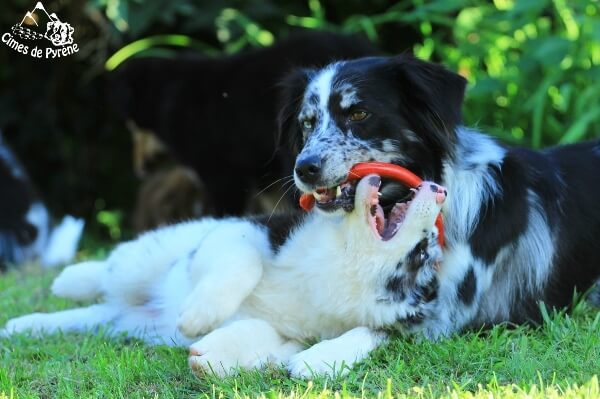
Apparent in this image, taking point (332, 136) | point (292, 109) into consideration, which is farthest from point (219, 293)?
point (292, 109)

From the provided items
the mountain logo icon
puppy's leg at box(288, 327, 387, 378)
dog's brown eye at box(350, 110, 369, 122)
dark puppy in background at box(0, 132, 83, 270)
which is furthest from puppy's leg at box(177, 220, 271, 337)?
the mountain logo icon

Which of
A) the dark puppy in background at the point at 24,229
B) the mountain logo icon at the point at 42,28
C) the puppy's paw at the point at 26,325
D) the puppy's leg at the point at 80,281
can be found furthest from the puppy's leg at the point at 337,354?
the mountain logo icon at the point at 42,28

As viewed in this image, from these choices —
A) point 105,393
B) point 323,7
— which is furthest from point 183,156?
point 105,393

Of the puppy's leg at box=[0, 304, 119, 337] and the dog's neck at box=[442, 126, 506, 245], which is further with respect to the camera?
the puppy's leg at box=[0, 304, 119, 337]

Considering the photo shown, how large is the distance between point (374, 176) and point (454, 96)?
1.70 feet

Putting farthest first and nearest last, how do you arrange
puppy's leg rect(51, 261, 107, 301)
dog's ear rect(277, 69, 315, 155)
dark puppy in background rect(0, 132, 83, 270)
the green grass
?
dark puppy in background rect(0, 132, 83, 270)
puppy's leg rect(51, 261, 107, 301)
dog's ear rect(277, 69, 315, 155)
the green grass

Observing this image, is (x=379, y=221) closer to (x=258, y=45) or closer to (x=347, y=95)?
(x=347, y=95)

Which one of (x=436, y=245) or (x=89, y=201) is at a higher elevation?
(x=436, y=245)

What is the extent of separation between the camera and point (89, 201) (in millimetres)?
10000

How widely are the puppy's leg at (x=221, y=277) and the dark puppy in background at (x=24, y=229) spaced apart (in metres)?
3.57

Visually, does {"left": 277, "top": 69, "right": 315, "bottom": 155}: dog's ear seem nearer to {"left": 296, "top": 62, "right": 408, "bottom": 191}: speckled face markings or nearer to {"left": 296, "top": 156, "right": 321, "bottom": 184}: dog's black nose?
{"left": 296, "top": 62, "right": 408, "bottom": 191}: speckled face markings

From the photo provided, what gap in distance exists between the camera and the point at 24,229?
271 inches

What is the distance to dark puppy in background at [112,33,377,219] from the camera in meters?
6.44

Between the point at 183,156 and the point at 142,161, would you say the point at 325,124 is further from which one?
the point at 142,161
